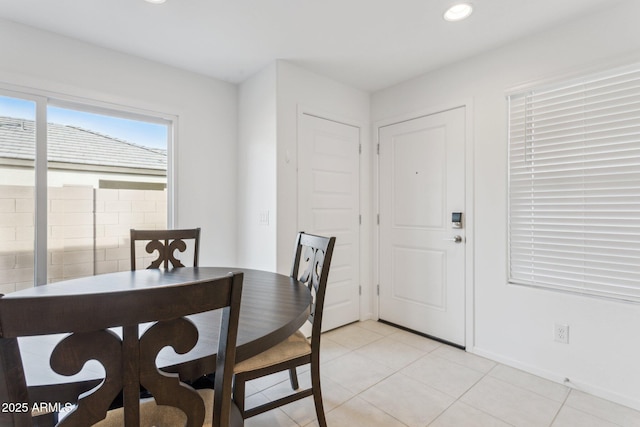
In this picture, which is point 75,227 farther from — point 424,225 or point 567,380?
point 567,380

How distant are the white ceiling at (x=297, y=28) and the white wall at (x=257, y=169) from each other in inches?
10.3

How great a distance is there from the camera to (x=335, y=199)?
3.00m

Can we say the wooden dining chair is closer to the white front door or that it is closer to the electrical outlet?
the white front door

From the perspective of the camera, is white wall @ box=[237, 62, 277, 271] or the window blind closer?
the window blind

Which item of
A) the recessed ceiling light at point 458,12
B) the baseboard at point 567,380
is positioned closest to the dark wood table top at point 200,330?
the baseboard at point 567,380

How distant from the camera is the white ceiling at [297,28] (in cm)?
190

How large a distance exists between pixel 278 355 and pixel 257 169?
1.79m

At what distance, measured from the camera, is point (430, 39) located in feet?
7.44

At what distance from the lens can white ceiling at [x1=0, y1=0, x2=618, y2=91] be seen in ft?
6.22

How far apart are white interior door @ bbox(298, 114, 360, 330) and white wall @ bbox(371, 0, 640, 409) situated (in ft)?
2.77

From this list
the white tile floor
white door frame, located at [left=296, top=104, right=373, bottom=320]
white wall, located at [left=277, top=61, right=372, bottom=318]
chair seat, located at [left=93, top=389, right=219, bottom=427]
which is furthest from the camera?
white door frame, located at [left=296, top=104, right=373, bottom=320]

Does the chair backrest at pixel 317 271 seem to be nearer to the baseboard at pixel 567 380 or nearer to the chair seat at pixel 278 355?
the chair seat at pixel 278 355

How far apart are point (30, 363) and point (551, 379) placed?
2.78 meters

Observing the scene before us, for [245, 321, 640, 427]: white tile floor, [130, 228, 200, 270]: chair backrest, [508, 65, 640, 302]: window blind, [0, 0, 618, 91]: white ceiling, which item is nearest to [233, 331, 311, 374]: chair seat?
[245, 321, 640, 427]: white tile floor
